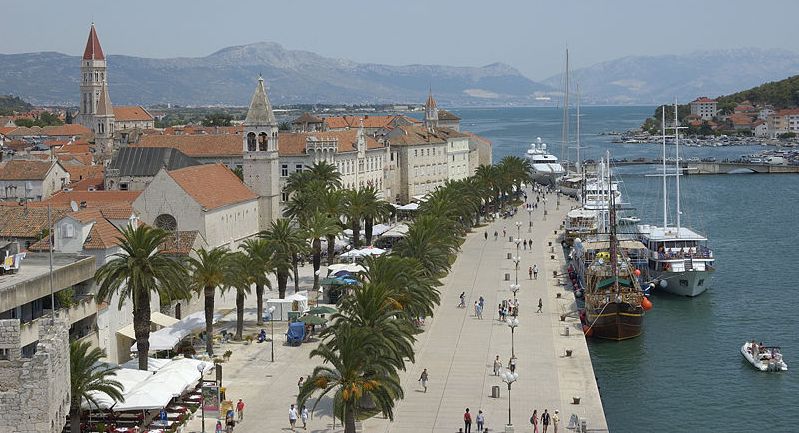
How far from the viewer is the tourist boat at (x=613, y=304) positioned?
6059cm

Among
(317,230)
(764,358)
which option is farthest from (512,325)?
(317,230)

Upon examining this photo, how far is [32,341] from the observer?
1394 inches

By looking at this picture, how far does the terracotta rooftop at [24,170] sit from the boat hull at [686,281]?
5336cm

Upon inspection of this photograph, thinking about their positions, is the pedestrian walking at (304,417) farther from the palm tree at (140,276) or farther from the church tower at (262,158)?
the church tower at (262,158)

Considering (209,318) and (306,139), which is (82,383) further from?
(306,139)

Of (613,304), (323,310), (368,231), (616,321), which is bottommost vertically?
(616,321)

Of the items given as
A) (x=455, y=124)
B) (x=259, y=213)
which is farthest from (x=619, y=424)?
(x=455, y=124)

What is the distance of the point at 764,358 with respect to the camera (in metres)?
53.5

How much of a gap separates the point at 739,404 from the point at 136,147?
57.5 meters

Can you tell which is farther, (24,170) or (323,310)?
(24,170)

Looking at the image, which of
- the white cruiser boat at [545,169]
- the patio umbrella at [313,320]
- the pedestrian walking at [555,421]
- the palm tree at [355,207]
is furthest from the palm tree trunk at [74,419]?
the white cruiser boat at [545,169]

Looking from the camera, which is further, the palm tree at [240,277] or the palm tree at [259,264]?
the palm tree at [259,264]

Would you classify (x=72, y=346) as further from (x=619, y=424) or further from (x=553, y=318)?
(x=553, y=318)

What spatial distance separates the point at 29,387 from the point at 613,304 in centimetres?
3941
